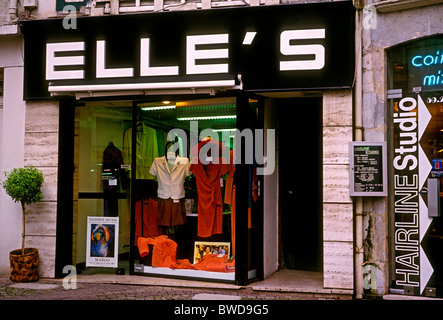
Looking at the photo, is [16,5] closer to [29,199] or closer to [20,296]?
[29,199]

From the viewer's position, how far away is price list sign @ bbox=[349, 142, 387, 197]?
24.1 feet

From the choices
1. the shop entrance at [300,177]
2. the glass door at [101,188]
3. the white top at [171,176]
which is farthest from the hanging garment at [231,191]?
the glass door at [101,188]

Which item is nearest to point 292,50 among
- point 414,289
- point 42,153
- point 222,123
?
point 222,123

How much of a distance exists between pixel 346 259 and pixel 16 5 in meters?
7.28

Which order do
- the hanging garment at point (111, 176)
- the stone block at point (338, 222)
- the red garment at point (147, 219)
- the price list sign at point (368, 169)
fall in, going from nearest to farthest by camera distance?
the price list sign at point (368, 169)
the stone block at point (338, 222)
the red garment at point (147, 219)
the hanging garment at point (111, 176)

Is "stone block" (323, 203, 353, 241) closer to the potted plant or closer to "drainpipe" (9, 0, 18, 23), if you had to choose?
the potted plant

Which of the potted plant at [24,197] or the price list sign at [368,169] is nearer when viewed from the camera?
the price list sign at [368,169]

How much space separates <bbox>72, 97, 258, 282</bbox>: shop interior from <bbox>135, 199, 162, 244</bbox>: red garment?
0.02 metres

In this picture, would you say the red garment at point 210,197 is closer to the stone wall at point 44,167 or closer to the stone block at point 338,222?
the stone block at point 338,222

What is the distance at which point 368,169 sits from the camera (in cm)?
741

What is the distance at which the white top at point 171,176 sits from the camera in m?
8.79

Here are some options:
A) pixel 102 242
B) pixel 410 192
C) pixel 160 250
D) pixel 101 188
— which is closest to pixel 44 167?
pixel 101 188

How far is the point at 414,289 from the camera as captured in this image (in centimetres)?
725

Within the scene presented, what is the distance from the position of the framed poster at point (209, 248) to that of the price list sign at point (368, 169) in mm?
2392
